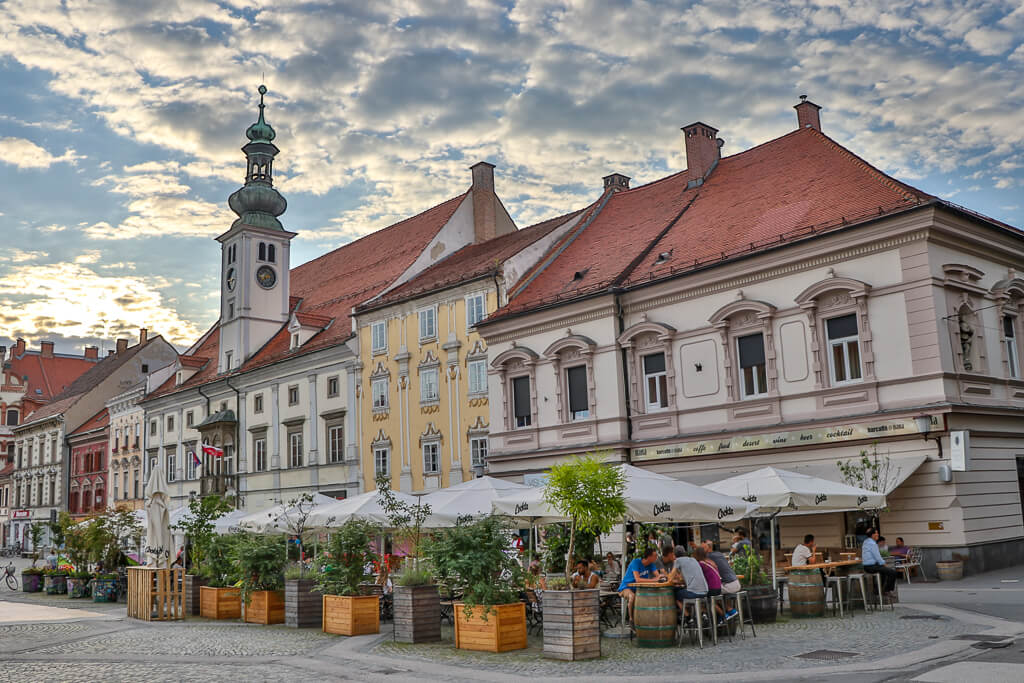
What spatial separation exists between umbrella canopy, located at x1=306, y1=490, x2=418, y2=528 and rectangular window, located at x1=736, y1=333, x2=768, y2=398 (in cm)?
1025

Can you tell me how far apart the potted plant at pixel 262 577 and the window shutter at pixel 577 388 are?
40.7ft

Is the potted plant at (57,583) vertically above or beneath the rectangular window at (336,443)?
beneath

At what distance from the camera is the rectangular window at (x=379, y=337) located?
38156 millimetres

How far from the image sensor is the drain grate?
12.1 metres

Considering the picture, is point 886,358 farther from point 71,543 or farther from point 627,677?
point 71,543

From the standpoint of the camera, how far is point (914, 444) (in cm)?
2188

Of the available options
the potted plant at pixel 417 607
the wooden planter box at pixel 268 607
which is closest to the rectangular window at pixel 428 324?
the wooden planter box at pixel 268 607

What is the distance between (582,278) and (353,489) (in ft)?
47.3

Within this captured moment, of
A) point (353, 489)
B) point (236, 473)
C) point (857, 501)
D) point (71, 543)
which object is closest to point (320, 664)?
point (857, 501)

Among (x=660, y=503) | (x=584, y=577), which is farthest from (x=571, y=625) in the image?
(x=584, y=577)

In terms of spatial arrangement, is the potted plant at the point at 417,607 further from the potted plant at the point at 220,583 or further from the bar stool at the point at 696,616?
the potted plant at the point at 220,583

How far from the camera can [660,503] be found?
15.4 metres

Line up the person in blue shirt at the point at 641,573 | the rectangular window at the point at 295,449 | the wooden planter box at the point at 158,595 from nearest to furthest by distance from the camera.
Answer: the person in blue shirt at the point at 641,573 → the wooden planter box at the point at 158,595 → the rectangular window at the point at 295,449

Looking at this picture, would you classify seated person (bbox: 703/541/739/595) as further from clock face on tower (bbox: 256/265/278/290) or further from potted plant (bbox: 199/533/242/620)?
clock face on tower (bbox: 256/265/278/290)
